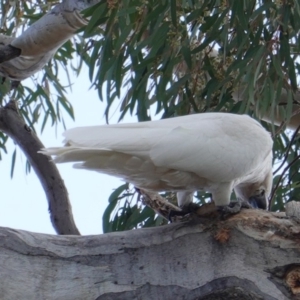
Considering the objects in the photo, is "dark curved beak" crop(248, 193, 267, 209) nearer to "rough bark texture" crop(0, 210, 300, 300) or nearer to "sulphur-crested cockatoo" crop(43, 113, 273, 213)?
"sulphur-crested cockatoo" crop(43, 113, 273, 213)

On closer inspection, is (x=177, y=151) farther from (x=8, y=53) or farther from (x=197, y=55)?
(x=8, y=53)

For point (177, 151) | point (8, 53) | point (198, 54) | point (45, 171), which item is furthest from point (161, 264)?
point (8, 53)

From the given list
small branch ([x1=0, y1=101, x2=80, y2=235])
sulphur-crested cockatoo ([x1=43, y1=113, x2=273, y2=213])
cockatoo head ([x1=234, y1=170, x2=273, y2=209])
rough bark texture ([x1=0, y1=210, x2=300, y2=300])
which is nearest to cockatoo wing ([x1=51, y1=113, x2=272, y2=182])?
sulphur-crested cockatoo ([x1=43, y1=113, x2=273, y2=213])

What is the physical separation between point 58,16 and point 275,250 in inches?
57.8

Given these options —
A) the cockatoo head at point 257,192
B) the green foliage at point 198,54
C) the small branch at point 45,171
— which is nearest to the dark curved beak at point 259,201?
the cockatoo head at point 257,192

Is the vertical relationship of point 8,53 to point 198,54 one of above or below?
above

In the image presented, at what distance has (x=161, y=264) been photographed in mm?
1712

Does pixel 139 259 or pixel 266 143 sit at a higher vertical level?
pixel 266 143

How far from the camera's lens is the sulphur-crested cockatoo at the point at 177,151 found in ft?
5.94

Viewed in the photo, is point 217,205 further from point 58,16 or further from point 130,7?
point 58,16

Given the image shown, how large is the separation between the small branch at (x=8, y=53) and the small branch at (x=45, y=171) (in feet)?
1.81

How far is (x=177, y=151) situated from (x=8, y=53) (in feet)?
4.09

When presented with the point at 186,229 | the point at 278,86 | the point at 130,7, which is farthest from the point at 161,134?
the point at 278,86

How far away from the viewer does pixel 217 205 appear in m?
1.90
